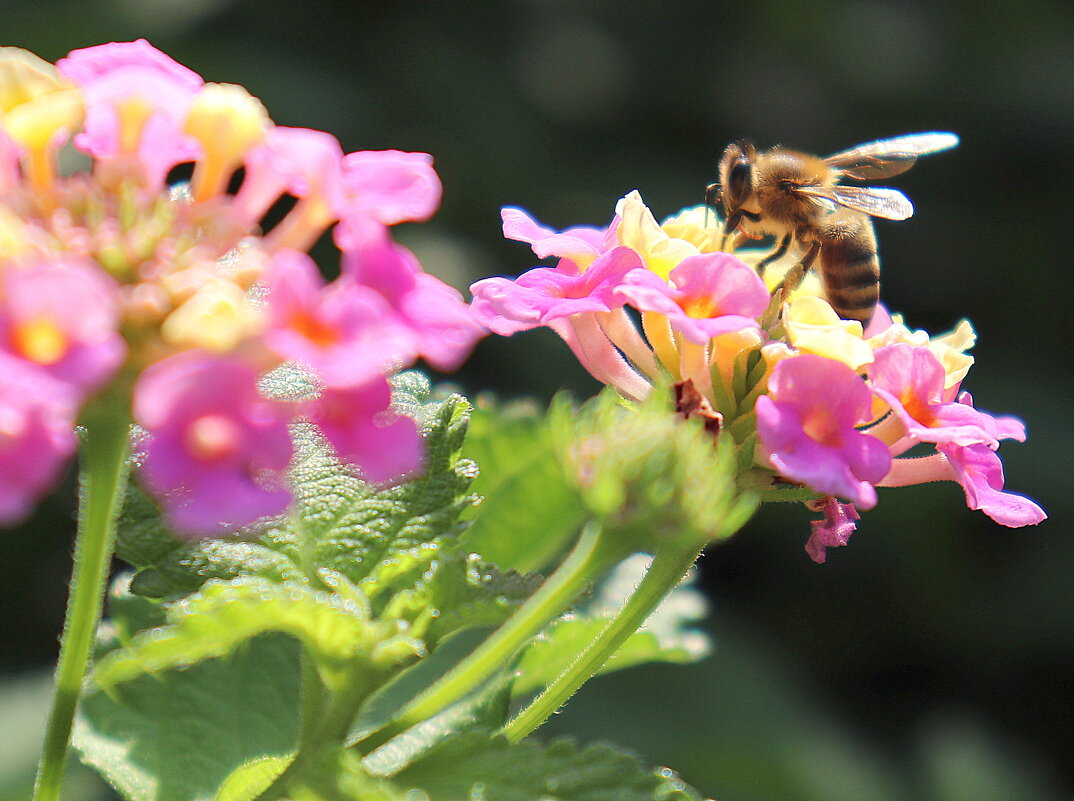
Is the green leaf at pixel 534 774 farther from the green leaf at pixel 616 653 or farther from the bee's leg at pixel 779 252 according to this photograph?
the bee's leg at pixel 779 252

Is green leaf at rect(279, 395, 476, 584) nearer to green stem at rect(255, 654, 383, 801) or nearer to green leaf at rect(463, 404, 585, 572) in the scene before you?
green stem at rect(255, 654, 383, 801)

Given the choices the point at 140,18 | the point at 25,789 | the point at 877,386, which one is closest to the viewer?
the point at 877,386

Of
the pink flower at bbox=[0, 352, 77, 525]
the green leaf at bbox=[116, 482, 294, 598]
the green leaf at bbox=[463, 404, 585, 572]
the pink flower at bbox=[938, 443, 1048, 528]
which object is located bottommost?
the green leaf at bbox=[463, 404, 585, 572]

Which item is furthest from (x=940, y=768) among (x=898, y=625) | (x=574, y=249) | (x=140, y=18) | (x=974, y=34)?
(x=140, y=18)

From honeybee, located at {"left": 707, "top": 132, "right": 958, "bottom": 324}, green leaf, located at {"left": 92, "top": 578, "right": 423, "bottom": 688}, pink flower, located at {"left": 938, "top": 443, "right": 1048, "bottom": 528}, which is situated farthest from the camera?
honeybee, located at {"left": 707, "top": 132, "right": 958, "bottom": 324}

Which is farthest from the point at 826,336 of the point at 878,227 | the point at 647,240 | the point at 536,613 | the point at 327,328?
the point at 878,227

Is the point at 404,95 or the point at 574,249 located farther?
the point at 404,95

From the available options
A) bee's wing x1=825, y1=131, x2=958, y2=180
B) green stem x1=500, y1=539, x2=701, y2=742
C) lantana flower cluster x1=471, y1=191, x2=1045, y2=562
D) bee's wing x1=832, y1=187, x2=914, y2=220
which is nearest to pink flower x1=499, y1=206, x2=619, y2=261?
lantana flower cluster x1=471, y1=191, x2=1045, y2=562

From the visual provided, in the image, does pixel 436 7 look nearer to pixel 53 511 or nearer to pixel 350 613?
pixel 53 511
